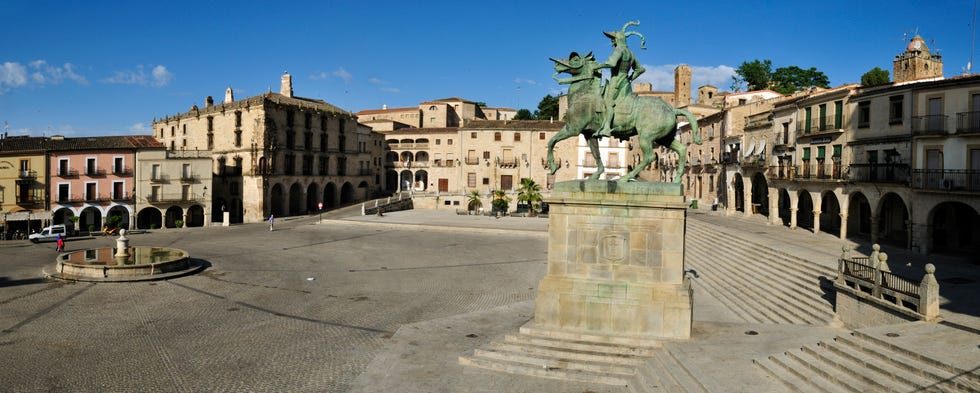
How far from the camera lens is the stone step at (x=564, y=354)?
11.3m

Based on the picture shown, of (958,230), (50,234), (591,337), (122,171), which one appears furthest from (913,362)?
(122,171)

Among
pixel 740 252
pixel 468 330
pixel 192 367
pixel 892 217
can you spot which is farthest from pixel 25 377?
pixel 892 217

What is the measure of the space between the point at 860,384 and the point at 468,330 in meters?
8.90

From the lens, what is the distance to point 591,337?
12086 mm

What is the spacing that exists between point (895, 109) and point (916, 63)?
984 centimetres

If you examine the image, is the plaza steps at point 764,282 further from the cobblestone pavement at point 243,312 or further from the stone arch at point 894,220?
the stone arch at point 894,220

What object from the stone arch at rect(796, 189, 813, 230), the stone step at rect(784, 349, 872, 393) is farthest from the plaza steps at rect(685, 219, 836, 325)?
the stone arch at rect(796, 189, 813, 230)

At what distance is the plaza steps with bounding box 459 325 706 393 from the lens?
10.6 m

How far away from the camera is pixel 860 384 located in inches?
362

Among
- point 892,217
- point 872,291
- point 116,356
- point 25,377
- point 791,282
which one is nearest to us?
point 25,377

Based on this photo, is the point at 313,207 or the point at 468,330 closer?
the point at 468,330

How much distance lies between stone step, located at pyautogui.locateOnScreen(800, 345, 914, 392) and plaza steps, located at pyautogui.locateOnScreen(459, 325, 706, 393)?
2589 millimetres

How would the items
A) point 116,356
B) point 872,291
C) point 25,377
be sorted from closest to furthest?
point 25,377
point 116,356
point 872,291

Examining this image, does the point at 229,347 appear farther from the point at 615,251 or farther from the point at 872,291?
the point at 872,291
